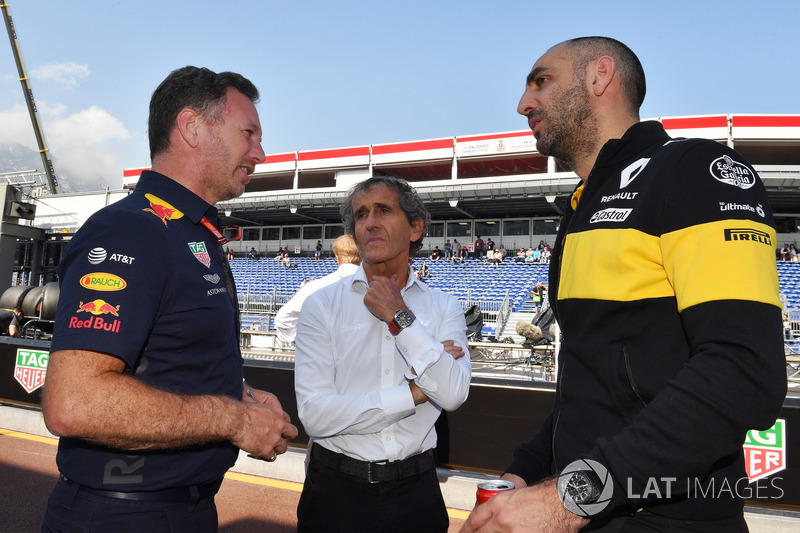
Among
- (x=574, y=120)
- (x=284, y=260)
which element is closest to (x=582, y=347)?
(x=574, y=120)

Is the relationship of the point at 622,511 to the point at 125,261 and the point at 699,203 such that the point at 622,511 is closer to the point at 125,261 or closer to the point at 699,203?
the point at 699,203

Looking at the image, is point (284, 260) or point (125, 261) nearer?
point (125, 261)

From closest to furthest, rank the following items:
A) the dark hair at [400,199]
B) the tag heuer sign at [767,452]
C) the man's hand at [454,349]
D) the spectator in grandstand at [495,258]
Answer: the man's hand at [454,349] → the dark hair at [400,199] → the tag heuer sign at [767,452] → the spectator in grandstand at [495,258]

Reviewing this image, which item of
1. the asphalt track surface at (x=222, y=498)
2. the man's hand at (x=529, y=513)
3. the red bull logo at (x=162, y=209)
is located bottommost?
the asphalt track surface at (x=222, y=498)

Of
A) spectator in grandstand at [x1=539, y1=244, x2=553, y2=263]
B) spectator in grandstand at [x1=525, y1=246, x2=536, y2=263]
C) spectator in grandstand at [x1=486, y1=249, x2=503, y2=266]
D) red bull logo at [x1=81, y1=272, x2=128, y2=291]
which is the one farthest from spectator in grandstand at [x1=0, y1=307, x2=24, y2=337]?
spectator in grandstand at [x1=525, y1=246, x2=536, y2=263]

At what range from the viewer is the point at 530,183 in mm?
27969

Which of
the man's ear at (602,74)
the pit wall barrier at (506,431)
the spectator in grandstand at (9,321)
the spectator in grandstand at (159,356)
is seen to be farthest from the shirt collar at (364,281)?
the spectator in grandstand at (9,321)

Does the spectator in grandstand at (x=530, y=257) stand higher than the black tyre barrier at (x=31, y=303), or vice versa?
the spectator in grandstand at (x=530, y=257)

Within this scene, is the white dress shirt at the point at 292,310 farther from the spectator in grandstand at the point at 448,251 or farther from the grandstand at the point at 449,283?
the spectator in grandstand at the point at 448,251

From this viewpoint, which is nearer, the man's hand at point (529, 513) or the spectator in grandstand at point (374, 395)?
the man's hand at point (529, 513)

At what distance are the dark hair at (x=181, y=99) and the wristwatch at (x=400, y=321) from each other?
1086mm

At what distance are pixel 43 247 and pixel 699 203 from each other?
36201mm

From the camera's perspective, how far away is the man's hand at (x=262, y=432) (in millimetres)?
1592

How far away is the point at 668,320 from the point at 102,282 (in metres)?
1.51
